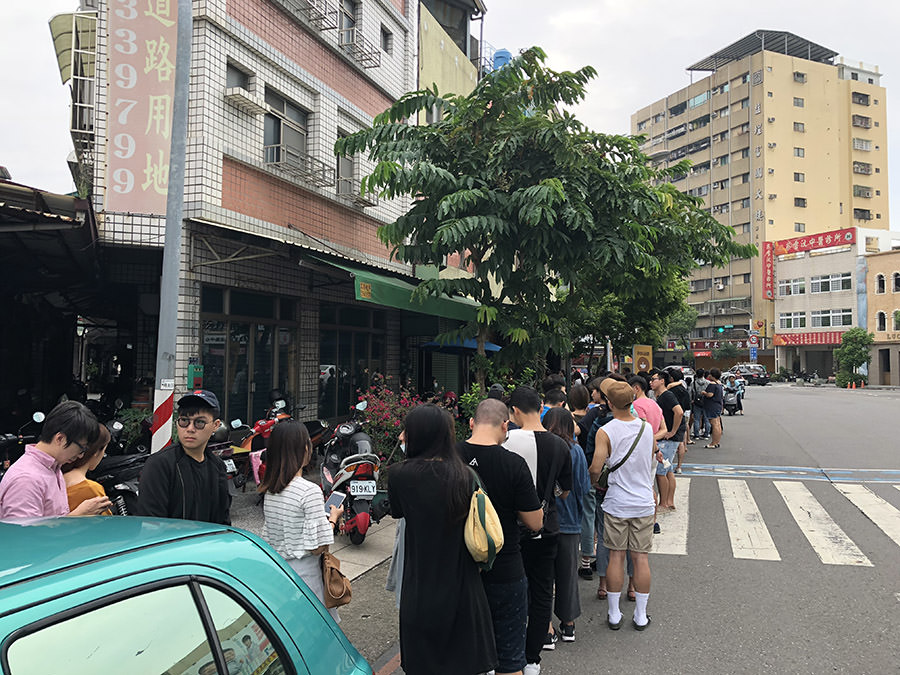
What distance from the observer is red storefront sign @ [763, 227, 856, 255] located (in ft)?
167

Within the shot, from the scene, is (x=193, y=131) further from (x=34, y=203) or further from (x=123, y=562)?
(x=123, y=562)

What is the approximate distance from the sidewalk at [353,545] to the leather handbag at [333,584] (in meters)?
2.14

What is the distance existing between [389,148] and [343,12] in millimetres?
6098

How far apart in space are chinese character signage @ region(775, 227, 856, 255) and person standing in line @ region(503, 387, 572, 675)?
188 feet

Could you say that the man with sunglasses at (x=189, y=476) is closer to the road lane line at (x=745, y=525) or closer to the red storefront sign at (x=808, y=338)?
the road lane line at (x=745, y=525)

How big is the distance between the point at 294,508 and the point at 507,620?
4.13ft

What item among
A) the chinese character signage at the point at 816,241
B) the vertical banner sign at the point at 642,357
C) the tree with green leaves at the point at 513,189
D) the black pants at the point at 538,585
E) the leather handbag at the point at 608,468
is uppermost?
the chinese character signage at the point at 816,241

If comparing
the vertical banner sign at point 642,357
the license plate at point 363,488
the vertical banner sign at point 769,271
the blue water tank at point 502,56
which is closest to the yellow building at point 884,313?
the vertical banner sign at point 769,271

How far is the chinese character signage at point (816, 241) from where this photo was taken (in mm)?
50984

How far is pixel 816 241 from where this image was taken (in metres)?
53.9

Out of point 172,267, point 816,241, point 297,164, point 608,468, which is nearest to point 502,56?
point 297,164

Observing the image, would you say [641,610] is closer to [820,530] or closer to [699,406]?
[820,530]

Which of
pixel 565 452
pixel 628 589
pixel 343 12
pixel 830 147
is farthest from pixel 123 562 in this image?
pixel 830 147

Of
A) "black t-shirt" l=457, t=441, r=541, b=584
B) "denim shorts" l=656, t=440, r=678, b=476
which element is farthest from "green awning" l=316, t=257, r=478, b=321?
"black t-shirt" l=457, t=441, r=541, b=584
